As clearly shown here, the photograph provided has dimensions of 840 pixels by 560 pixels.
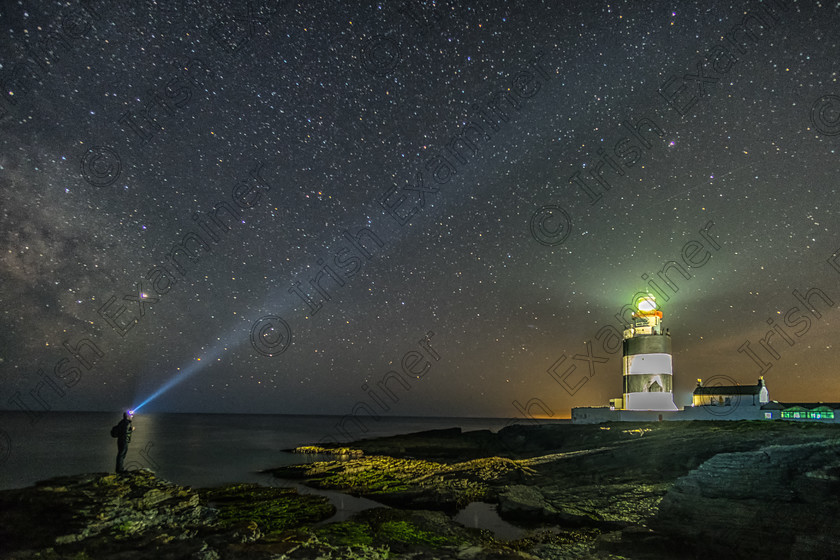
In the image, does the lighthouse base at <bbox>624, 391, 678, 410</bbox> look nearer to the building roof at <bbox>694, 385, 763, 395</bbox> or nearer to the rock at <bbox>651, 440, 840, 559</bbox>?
the building roof at <bbox>694, 385, 763, 395</bbox>

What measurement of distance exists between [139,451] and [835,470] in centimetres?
5751

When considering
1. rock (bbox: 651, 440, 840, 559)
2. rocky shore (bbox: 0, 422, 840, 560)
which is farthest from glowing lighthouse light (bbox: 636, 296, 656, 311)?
rock (bbox: 651, 440, 840, 559)

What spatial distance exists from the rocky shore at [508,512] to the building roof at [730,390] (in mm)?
21071

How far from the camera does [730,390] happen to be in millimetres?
45031

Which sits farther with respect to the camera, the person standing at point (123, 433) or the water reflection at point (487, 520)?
the person standing at point (123, 433)

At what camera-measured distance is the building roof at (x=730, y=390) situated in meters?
42.0

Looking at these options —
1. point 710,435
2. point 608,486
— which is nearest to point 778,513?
point 608,486

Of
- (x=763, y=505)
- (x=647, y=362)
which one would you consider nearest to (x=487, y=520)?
(x=763, y=505)

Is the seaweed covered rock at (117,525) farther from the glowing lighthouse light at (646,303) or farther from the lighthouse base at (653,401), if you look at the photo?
the glowing lighthouse light at (646,303)

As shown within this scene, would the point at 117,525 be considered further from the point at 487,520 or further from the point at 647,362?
the point at 647,362

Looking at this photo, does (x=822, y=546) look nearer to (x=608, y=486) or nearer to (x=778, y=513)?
(x=778, y=513)

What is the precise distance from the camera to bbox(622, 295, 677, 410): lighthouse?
3897 cm

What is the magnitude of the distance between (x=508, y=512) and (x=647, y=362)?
95.1 ft

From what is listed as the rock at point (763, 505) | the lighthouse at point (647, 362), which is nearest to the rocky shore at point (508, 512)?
the rock at point (763, 505)
